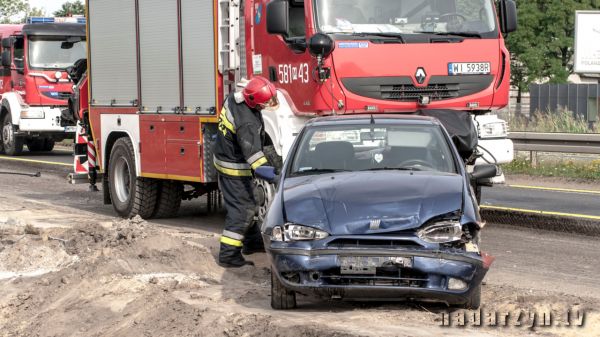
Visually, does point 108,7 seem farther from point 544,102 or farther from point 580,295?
point 544,102

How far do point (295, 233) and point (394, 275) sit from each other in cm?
73

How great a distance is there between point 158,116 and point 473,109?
3968 millimetres

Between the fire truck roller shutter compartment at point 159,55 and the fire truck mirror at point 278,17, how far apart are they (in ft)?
7.03

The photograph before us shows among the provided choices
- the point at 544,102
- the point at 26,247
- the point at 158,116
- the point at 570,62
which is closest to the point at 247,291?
the point at 26,247

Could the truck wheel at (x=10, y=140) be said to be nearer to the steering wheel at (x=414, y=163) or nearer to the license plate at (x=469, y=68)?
the license plate at (x=469, y=68)

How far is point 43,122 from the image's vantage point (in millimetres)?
27031

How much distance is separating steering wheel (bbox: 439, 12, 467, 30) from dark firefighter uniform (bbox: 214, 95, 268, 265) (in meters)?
3.08

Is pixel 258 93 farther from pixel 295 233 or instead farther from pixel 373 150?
pixel 295 233

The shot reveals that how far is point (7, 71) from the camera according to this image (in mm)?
27984

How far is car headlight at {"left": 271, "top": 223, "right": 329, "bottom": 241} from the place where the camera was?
24.5ft

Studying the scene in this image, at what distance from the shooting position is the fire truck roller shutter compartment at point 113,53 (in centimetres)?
1483

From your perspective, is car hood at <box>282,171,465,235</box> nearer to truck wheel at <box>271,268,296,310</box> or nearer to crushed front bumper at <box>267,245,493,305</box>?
crushed front bumper at <box>267,245,493,305</box>

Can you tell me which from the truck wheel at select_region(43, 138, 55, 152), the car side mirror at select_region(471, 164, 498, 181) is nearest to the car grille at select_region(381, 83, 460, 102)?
the car side mirror at select_region(471, 164, 498, 181)

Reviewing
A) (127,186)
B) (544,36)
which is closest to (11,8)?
(544,36)
